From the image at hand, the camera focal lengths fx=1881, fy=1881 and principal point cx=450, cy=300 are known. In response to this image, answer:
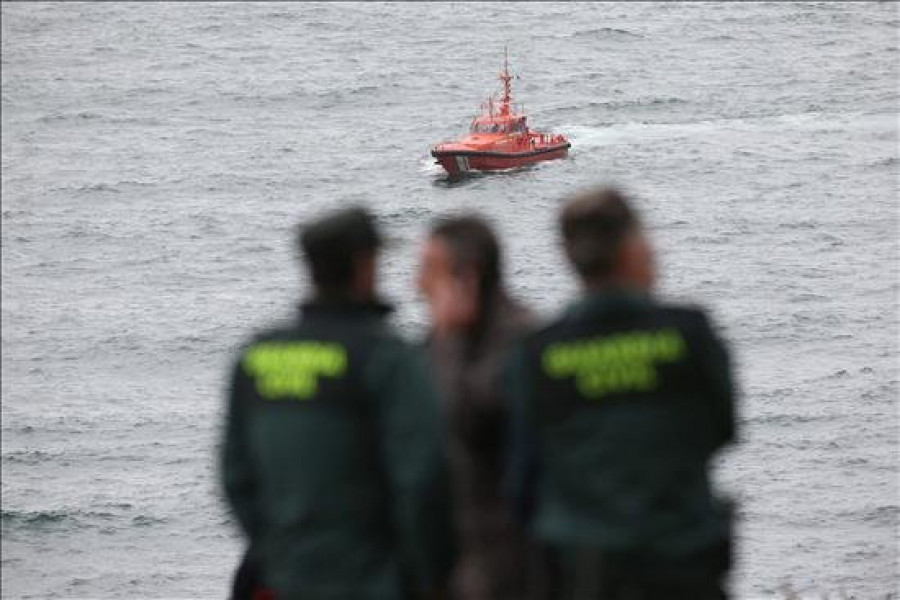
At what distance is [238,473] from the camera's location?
6.27 m

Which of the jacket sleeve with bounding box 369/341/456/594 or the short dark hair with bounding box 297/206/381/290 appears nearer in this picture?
the jacket sleeve with bounding box 369/341/456/594

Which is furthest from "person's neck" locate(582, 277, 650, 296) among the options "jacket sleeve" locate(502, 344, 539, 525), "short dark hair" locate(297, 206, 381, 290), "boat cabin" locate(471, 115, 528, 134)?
"boat cabin" locate(471, 115, 528, 134)

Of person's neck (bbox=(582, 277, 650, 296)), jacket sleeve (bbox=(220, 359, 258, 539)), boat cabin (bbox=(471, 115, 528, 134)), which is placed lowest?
boat cabin (bbox=(471, 115, 528, 134))

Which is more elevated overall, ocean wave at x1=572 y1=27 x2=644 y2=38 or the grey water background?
ocean wave at x1=572 y1=27 x2=644 y2=38

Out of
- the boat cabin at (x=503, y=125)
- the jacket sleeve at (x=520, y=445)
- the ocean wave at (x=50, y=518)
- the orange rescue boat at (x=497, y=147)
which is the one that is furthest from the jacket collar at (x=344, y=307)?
the boat cabin at (x=503, y=125)

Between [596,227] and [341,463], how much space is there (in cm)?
110

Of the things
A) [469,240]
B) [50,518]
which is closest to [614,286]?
[469,240]

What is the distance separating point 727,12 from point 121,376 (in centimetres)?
10767

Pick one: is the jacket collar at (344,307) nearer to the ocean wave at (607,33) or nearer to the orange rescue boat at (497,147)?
the orange rescue boat at (497,147)

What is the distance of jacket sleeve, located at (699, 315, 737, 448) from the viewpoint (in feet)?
19.4

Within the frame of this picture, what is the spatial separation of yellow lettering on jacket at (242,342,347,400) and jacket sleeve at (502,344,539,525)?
553 millimetres

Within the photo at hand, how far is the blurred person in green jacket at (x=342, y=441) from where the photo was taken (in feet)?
19.2

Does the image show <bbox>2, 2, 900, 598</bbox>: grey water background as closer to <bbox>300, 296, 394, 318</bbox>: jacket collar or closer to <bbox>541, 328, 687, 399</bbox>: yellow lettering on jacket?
<bbox>300, 296, 394, 318</bbox>: jacket collar

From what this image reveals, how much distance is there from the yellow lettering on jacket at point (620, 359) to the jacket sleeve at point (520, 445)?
6.6 inches
